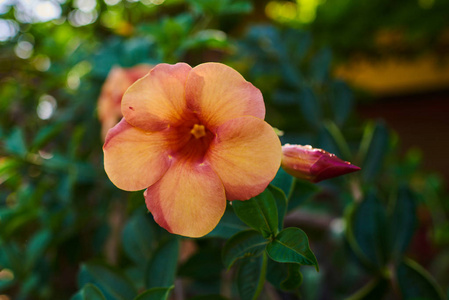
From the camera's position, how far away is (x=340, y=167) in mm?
335

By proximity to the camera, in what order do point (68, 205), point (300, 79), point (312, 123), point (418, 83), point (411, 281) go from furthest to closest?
point (418, 83), point (300, 79), point (312, 123), point (68, 205), point (411, 281)

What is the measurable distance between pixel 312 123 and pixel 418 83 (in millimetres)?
1734

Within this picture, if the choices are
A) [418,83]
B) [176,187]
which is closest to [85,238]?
[176,187]

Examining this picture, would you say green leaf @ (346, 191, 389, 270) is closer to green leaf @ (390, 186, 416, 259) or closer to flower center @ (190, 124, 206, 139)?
green leaf @ (390, 186, 416, 259)

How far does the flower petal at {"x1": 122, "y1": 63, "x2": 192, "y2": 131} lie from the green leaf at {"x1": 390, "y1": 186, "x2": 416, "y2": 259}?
1.74ft

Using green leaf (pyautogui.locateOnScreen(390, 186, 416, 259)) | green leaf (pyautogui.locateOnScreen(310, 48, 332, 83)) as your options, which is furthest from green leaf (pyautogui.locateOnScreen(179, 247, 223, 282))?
green leaf (pyautogui.locateOnScreen(310, 48, 332, 83))

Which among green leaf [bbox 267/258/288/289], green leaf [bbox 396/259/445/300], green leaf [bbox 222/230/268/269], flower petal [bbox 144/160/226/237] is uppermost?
flower petal [bbox 144/160/226/237]

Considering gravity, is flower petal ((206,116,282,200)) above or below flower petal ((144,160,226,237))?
above

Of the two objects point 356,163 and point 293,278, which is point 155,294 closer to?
point 293,278

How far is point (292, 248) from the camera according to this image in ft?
1.07

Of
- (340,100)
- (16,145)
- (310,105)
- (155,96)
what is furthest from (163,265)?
(340,100)

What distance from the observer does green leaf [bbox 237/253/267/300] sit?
38 centimetres

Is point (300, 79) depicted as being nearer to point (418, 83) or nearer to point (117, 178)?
point (117, 178)

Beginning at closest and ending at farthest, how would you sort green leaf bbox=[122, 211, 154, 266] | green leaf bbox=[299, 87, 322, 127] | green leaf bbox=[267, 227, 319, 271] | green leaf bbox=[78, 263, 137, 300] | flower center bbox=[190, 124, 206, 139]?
green leaf bbox=[267, 227, 319, 271]
flower center bbox=[190, 124, 206, 139]
green leaf bbox=[78, 263, 137, 300]
green leaf bbox=[122, 211, 154, 266]
green leaf bbox=[299, 87, 322, 127]
